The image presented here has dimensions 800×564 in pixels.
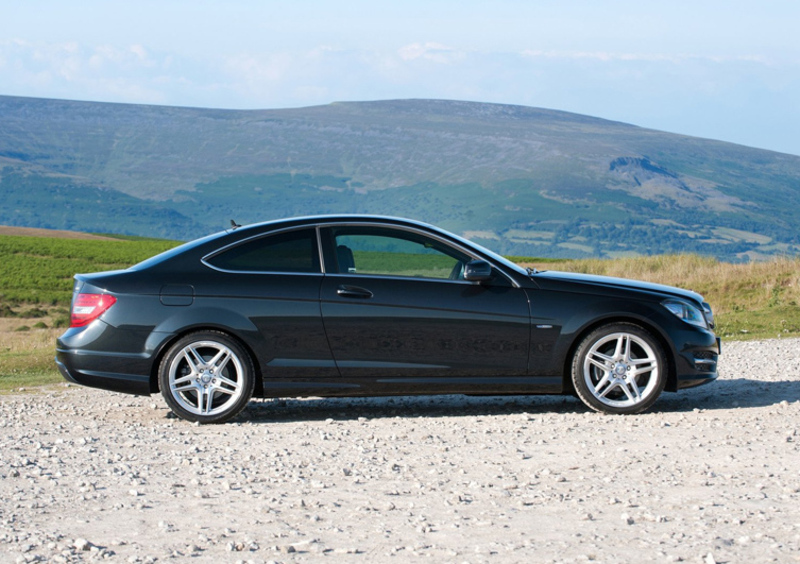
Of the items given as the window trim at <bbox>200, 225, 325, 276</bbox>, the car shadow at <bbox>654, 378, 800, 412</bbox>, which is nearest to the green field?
the window trim at <bbox>200, 225, 325, 276</bbox>

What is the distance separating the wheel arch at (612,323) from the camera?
8.02 meters

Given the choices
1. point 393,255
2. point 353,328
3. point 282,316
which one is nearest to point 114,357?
point 282,316

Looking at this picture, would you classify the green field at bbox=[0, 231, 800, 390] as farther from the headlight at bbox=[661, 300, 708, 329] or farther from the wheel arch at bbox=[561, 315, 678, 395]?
the headlight at bbox=[661, 300, 708, 329]

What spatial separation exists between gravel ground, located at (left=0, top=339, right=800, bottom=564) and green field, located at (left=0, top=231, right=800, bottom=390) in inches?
68.4

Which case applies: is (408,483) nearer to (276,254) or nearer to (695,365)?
(276,254)

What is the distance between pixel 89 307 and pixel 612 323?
404 cm

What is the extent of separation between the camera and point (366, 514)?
5.18 metres

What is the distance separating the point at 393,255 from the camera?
8.07m

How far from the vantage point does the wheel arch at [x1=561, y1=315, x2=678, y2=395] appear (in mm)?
8023

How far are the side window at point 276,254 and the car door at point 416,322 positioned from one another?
6.8 inches

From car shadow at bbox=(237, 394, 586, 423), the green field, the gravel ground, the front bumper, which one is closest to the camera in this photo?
the gravel ground

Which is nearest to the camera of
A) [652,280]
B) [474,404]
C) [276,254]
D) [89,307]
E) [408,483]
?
[408,483]

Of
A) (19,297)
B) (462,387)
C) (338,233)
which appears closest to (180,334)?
(338,233)

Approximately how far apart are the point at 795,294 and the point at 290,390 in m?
16.7
